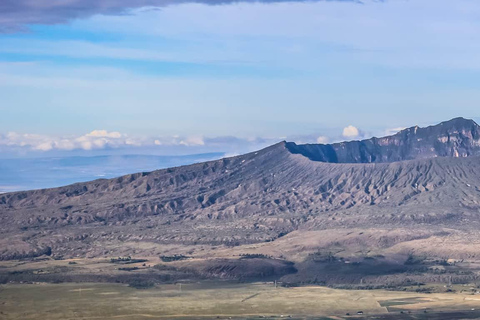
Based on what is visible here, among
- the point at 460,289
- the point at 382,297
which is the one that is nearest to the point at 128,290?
the point at 382,297

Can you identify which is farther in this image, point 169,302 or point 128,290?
point 128,290

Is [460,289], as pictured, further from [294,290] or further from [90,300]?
[90,300]

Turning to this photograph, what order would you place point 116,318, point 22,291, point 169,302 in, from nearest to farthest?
point 116,318 → point 169,302 → point 22,291

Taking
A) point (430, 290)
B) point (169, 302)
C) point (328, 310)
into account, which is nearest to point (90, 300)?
point (169, 302)

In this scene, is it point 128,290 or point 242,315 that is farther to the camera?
point 128,290

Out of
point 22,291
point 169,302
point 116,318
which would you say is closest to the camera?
point 116,318

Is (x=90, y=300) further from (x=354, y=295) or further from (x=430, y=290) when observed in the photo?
(x=430, y=290)
